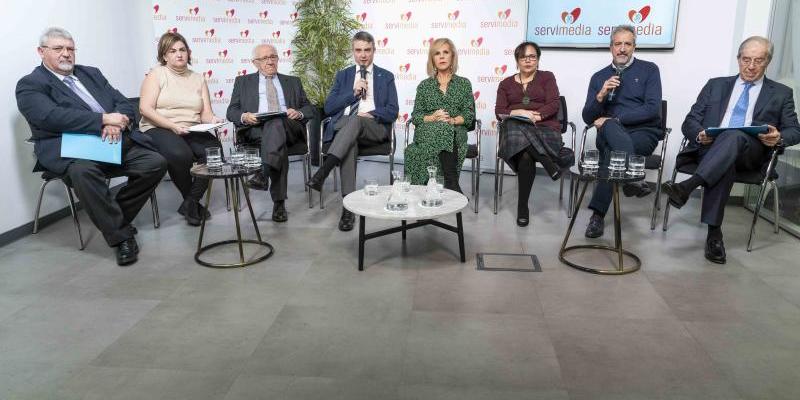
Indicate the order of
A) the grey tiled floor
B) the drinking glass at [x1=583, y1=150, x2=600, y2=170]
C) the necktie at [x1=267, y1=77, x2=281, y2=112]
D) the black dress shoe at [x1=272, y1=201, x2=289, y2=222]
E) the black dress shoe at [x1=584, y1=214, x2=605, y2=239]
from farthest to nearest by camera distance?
the necktie at [x1=267, y1=77, x2=281, y2=112] < the black dress shoe at [x1=272, y1=201, x2=289, y2=222] < the black dress shoe at [x1=584, y1=214, x2=605, y2=239] < the drinking glass at [x1=583, y1=150, x2=600, y2=170] < the grey tiled floor

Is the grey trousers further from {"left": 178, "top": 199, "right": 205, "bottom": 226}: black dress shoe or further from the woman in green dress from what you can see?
{"left": 178, "top": 199, "right": 205, "bottom": 226}: black dress shoe

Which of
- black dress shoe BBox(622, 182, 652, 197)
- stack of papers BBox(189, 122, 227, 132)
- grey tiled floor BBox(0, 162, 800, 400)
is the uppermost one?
stack of papers BBox(189, 122, 227, 132)

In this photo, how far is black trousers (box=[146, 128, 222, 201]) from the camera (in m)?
4.01

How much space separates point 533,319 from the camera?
2.61m

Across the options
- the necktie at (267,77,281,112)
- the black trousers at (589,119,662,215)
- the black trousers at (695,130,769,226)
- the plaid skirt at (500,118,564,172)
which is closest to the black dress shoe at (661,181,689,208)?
the black trousers at (695,130,769,226)

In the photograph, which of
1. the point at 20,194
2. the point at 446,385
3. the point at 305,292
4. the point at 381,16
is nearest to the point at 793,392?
the point at 446,385

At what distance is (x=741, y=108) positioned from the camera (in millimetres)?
3754

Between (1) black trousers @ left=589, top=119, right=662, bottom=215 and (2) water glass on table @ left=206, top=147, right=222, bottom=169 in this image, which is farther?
(1) black trousers @ left=589, top=119, right=662, bottom=215

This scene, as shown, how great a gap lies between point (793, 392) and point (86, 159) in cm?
376

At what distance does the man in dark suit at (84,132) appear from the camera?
339 centimetres

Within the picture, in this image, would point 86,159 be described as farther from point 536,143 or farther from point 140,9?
point 536,143

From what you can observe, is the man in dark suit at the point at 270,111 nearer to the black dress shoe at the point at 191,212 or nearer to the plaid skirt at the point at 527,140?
the black dress shoe at the point at 191,212

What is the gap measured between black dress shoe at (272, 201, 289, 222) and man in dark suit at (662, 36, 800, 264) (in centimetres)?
260

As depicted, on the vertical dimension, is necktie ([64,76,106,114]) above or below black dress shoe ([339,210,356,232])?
above
